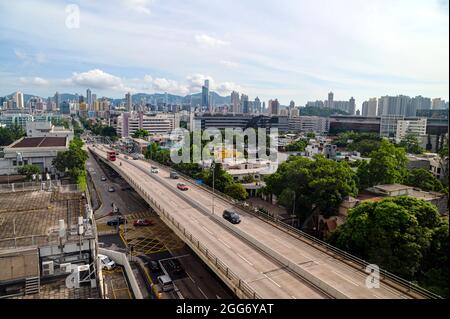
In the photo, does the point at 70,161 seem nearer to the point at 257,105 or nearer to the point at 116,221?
the point at 116,221

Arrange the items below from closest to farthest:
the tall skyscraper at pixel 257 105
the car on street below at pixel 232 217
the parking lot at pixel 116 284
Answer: the parking lot at pixel 116 284, the car on street below at pixel 232 217, the tall skyscraper at pixel 257 105

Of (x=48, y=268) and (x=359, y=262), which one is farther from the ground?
(x=48, y=268)

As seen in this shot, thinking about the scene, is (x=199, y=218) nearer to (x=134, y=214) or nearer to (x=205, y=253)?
(x=205, y=253)

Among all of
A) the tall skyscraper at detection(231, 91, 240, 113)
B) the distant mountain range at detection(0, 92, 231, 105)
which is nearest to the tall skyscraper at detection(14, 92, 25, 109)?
the distant mountain range at detection(0, 92, 231, 105)

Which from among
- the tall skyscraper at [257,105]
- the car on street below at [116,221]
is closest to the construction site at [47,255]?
the car on street below at [116,221]

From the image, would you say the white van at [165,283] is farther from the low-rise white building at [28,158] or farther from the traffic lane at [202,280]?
the low-rise white building at [28,158]

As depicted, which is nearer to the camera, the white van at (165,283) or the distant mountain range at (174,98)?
the white van at (165,283)

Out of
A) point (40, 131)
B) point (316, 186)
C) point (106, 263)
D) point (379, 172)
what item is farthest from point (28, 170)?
point (379, 172)
